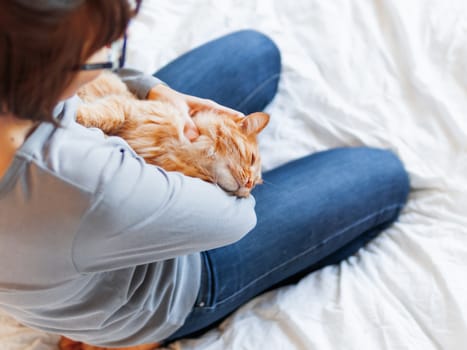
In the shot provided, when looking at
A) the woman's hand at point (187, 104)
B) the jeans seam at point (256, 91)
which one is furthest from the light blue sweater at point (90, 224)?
the jeans seam at point (256, 91)

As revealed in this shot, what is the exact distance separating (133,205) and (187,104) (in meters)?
0.45

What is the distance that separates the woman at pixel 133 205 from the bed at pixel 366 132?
0.06 metres

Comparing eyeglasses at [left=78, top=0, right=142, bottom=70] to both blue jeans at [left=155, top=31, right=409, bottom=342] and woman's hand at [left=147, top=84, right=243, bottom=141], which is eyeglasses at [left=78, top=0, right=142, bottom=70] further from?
blue jeans at [left=155, top=31, right=409, bottom=342]

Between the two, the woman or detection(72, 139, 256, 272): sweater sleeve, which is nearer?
the woman

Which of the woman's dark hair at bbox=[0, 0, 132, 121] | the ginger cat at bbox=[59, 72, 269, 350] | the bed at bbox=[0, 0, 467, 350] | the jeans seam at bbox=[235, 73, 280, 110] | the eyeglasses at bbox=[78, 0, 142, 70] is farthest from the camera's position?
the jeans seam at bbox=[235, 73, 280, 110]

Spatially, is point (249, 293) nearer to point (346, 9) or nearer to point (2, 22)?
point (2, 22)

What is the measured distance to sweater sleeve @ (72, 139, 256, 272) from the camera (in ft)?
2.20

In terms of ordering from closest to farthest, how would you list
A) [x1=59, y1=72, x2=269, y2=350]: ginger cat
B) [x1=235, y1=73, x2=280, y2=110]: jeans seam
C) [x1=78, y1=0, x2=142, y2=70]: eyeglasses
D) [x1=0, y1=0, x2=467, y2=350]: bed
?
[x1=78, y1=0, x2=142, y2=70]: eyeglasses
[x1=59, y1=72, x2=269, y2=350]: ginger cat
[x1=0, y1=0, x2=467, y2=350]: bed
[x1=235, y1=73, x2=280, y2=110]: jeans seam

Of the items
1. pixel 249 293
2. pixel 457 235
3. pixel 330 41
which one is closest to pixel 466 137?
pixel 457 235

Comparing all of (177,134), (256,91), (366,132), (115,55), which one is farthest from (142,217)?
(366,132)

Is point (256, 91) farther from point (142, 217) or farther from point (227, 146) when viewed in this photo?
point (142, 217)

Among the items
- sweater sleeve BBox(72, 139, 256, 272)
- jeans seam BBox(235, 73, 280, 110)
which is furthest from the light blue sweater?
jeans seam BBox(235, 73, 280, 110)

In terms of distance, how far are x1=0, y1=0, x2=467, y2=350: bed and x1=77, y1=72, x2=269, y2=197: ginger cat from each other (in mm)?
307

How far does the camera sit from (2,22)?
1.66 feet
